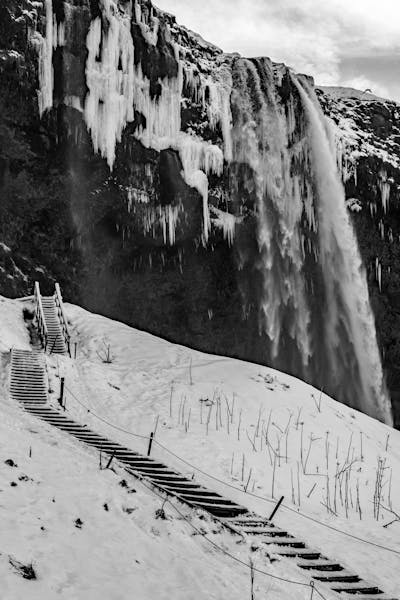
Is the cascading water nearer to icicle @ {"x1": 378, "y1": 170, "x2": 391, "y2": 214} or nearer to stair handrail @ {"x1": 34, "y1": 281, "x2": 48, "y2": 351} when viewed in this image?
icicle @ {"x1": 378, "y1": 170, "x2": 391, "y2": 214}

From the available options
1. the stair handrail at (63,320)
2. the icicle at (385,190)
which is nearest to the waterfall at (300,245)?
the icicle at (385,190)

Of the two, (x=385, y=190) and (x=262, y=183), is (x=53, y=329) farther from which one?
(x=385, y=190)

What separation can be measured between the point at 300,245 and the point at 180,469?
24.6 meters

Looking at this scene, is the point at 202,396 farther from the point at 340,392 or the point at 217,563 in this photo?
the point at 340,392

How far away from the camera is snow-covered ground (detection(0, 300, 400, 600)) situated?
5117 mm

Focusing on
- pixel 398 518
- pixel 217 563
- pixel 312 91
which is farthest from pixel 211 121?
pixel 217 563

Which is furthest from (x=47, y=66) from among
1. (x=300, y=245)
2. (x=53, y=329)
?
(x=300, y=245)

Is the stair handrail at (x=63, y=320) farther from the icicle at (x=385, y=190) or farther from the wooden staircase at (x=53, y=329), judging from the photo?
the icicle at (x=385, y=190)

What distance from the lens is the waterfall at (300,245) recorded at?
31.6 m

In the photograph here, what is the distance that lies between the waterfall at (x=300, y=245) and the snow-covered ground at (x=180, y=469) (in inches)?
566

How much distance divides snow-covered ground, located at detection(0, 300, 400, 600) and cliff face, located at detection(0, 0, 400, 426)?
9.61 metres

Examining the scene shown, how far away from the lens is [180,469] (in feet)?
33.3

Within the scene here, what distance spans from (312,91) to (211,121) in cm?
739

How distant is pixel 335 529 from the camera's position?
8.32m
